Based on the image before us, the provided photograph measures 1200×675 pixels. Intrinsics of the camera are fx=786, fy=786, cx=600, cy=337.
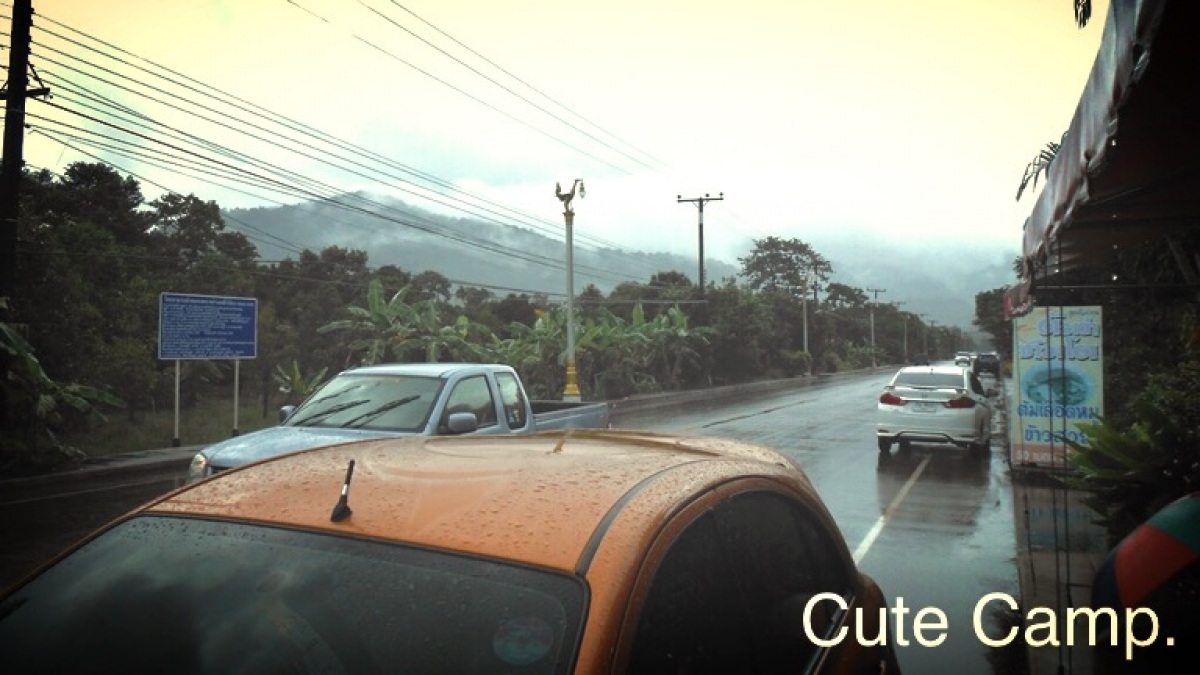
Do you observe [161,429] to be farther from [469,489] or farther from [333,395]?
[469,489]

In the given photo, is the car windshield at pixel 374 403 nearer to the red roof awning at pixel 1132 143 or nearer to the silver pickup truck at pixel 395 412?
the silver pickup truck at pixel 395 412

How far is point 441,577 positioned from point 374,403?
6.11 meters

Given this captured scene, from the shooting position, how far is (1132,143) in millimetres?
3336

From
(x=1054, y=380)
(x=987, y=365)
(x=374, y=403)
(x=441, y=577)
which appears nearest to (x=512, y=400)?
(x=374, y=403)

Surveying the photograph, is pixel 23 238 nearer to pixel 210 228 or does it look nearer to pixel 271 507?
pixel 271 507

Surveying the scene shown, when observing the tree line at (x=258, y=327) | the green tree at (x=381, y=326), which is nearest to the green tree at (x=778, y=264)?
the tree line at (x=258, y=327)

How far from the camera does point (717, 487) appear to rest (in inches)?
84.1

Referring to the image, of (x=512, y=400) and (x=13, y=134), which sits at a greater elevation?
A: (x=13, y=134)

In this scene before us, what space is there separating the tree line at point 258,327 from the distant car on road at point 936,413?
1282 centimetres

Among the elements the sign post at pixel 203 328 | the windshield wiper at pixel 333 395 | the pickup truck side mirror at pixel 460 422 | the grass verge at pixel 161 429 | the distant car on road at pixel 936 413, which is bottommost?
the grass verge at pixel 161 429

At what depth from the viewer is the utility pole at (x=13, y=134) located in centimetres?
1337

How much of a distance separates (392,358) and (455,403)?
16.8 m

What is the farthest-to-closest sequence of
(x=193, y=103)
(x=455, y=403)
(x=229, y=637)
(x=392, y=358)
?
(x=392, y=358), (x=193, y=103), (x=455, y=403), (x=229, y=637)

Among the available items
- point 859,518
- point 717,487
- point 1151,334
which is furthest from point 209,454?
point 1151,334
